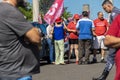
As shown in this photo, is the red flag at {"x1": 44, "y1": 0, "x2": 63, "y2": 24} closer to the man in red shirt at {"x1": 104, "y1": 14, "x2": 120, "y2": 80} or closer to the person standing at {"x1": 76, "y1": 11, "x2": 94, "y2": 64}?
the person standing at {"x1": 76, "y1": 11, "x2": 94, "y2": 64}

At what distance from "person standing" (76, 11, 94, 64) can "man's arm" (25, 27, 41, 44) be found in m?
10.6

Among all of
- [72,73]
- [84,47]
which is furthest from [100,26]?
[72,73]

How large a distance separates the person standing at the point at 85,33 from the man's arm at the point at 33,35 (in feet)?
34.8

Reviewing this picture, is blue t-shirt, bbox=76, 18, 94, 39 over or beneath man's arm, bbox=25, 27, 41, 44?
beneath

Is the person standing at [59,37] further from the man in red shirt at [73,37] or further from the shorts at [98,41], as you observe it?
the shorts at [98,41]

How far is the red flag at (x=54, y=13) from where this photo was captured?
16.1 m

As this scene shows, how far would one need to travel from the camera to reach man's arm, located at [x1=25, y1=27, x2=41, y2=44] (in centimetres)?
435

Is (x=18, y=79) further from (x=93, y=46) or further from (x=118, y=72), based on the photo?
(x=93, y=46)

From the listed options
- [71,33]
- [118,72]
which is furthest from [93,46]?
[118,72]

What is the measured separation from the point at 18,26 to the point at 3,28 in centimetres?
15

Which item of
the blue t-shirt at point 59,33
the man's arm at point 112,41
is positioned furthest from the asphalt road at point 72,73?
the man's arm at point 112,41

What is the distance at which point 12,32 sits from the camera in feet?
14.3

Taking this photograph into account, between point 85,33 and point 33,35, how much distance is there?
10.7 metres

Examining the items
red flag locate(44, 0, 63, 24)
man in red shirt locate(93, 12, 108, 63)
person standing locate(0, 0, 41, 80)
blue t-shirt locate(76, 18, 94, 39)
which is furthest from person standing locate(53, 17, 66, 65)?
person standing locate(0, 0, 41, 80)
